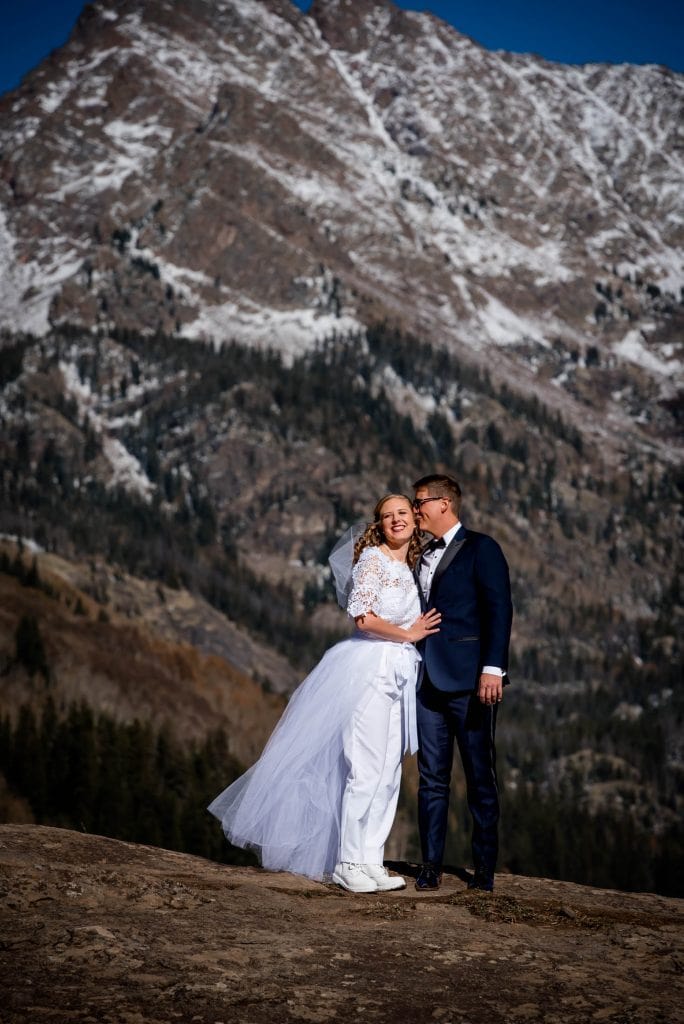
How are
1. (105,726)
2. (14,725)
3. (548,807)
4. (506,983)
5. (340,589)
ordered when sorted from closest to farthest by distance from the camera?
(506,983) → (340,589) → (105,726) → (14,725) → (548,807)

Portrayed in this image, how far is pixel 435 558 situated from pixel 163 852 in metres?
4.71

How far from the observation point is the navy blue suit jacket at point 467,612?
491 inches

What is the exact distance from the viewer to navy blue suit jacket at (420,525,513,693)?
1247 cm

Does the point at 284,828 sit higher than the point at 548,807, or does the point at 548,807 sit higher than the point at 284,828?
the point at 284,828

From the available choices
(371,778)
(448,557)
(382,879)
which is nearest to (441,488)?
(448,557)

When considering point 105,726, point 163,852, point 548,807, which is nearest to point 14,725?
point 105,726

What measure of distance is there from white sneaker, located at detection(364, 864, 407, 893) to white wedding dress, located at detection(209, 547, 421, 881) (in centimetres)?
47

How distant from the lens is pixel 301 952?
343 inches

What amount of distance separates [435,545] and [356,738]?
2252 millimetres

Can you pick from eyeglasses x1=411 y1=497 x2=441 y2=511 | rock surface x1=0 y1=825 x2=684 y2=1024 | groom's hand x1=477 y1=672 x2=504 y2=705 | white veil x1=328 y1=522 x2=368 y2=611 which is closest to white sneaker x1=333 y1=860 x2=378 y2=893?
rock surface x1=0 y1=825 x2=684 y2=1024

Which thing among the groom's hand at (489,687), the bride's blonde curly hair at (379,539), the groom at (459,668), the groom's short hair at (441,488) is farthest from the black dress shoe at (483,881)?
the groom's short hair at (441,488)

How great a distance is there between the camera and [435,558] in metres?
13.0

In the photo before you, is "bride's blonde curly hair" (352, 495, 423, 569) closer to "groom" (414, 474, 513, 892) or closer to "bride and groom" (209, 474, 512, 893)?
"bride and groom" (209, 474, 512, 893)

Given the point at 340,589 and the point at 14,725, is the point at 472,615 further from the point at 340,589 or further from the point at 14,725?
the point at 14,725
